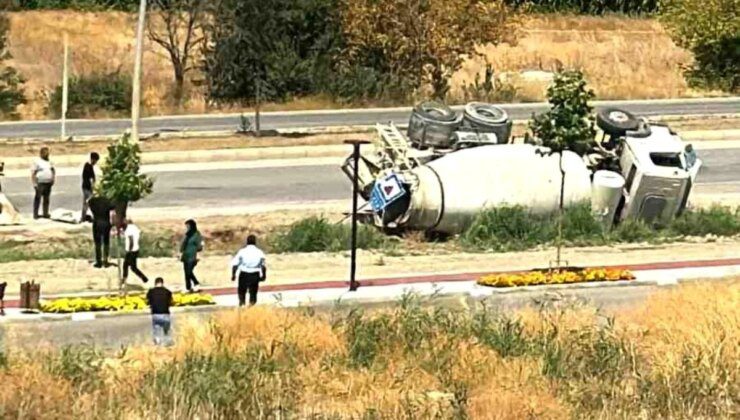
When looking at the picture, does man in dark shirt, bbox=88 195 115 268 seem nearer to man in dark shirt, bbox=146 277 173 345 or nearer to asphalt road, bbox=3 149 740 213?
man in dark shirt, bbox=146 277 173 345

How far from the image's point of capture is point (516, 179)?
90.6 feet

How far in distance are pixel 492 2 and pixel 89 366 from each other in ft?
129

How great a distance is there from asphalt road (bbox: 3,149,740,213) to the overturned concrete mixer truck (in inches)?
130

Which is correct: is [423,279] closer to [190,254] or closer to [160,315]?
[190,254]

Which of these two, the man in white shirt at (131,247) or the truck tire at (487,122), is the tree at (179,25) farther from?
the man in white shirt at (131,247)

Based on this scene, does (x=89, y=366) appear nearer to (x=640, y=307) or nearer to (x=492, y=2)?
(x=640, y=307)

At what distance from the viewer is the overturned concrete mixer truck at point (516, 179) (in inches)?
1072

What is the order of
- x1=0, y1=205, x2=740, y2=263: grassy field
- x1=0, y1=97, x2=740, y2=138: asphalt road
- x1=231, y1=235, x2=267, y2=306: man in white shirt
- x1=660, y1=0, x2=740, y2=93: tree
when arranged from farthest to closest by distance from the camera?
1. x1=660, y1=0, x2=740, y2=93: tree
2. x1=0, y1=97, x2=740, y2=138: asphalt road
3. x1=0, y1=205, x2=740, y2=263: grassy field
4. x1=231, y1=235, x2=267, y2=306: man in white shirt

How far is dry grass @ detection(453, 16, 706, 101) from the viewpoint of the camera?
183ft

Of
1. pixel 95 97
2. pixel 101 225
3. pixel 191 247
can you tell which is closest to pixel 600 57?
pixel 95 97

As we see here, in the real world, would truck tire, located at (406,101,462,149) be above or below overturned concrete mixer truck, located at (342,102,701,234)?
above

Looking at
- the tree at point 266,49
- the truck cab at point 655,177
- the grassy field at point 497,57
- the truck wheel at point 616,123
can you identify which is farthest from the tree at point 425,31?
the truck cab at point 655,177

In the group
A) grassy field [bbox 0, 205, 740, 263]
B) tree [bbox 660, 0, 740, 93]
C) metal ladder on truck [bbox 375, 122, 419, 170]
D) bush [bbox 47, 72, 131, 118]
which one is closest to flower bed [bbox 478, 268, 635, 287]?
grassy field [bbox 0, 205, 740, 263]

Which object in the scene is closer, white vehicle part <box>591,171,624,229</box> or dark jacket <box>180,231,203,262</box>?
dark jacket <box>180,231,203,262</box>
